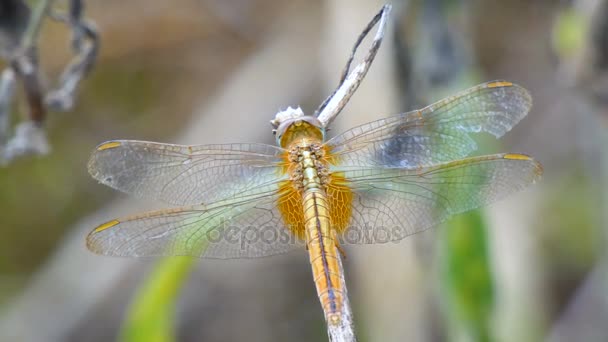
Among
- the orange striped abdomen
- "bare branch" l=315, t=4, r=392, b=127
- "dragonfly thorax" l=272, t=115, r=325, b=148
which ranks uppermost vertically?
"dragonfly thorax" l=272, t=115, r=325, b=148

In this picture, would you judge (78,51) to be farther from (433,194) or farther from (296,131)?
(433,194)

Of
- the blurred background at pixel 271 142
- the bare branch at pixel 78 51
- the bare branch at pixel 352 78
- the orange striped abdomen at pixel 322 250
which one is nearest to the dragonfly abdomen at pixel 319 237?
the orange striped abdomen at pixel 322 250

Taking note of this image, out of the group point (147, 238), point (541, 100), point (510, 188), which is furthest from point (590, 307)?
point (147, 238)

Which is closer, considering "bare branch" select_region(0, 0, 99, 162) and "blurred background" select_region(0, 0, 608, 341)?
"bare branch" select_region(0, 0, 99, 162)

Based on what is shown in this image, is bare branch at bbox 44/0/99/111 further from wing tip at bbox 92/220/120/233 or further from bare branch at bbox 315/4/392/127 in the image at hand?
bare branch at bbox 315/4/392/127

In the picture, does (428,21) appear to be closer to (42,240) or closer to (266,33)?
(266,33)

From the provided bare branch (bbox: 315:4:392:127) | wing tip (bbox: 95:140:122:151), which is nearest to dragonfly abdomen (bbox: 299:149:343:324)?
bare branch (bbox: 315:4:392:127)
